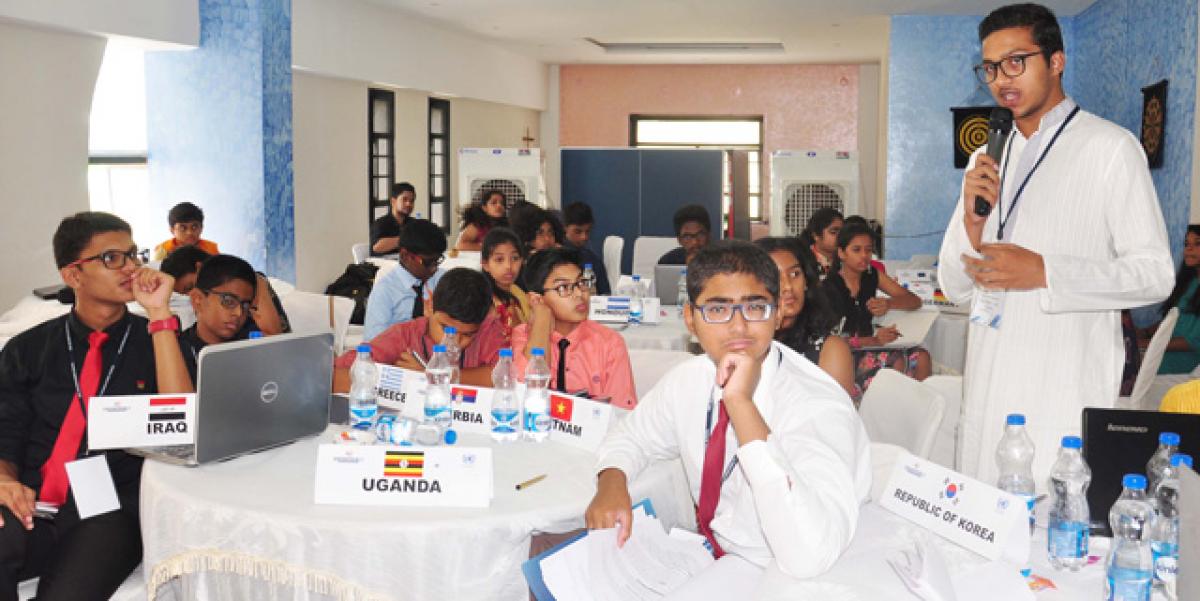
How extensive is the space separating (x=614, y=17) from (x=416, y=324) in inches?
364

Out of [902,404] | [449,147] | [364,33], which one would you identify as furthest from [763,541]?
[449,147]

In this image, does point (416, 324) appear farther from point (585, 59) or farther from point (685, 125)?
point (685, 125)

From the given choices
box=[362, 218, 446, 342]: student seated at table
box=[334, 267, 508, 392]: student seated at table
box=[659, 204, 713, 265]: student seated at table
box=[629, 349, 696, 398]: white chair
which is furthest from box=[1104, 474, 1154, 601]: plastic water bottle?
box=[659, 204, 713, 265]: student seated at table

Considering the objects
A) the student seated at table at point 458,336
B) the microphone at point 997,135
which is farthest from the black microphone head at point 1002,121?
the student seated at table at point 458,336

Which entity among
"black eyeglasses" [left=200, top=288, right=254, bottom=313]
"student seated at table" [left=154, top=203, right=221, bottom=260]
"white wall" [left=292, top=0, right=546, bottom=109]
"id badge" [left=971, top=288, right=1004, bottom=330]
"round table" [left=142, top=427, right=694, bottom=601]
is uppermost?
"white wall" [left=292, top=0, right=546, bottom=109]

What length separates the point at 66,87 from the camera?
799 cm

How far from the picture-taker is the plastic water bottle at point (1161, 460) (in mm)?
1980

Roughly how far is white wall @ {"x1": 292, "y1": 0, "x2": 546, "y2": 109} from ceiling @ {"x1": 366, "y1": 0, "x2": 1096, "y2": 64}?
0.24 meters

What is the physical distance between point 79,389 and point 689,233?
5.33 m

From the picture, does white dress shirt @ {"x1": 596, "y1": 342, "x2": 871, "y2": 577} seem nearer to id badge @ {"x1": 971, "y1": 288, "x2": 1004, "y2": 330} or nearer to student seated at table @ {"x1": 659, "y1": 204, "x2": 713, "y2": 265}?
id badge @ {"x1": 971, "y1": 288, "x2": 1004, "y2": 330}

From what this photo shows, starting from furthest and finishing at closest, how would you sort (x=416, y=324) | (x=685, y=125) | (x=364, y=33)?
(x=685, y=125) → (x=364, y=33) → (x=416, y=324)

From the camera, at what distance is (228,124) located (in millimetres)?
9531

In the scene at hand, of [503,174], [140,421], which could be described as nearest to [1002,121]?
[140,421]

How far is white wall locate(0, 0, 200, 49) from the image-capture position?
724cm
